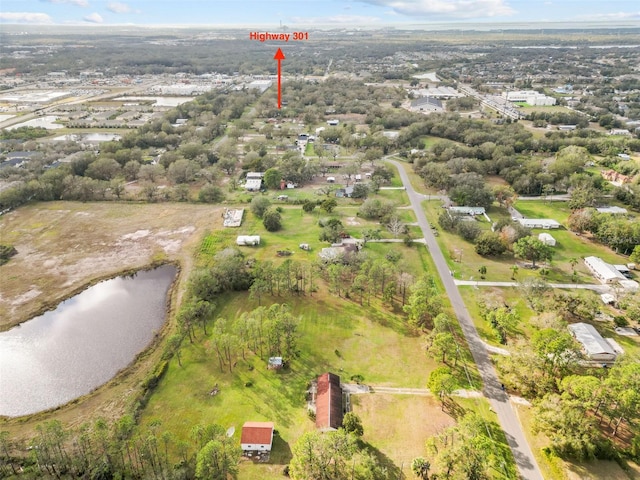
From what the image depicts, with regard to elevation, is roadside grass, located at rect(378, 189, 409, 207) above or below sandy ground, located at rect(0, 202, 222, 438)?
above

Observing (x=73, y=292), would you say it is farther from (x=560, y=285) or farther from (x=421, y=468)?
(x=560, y=285)

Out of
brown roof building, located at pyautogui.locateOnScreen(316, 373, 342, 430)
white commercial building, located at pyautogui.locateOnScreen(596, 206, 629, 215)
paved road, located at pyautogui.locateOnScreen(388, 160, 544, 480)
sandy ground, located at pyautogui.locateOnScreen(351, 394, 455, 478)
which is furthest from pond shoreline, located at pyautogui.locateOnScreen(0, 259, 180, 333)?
white commercial building, located at pyautogui.locateOnScreen(596, 206, 629, 215)

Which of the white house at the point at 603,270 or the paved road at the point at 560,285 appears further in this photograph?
the white house at the point at 603,270

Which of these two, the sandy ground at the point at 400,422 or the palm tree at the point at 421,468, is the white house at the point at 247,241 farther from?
the palm tree at the point at 421,468

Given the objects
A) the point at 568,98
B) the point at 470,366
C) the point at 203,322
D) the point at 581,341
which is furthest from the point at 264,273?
the point at 568,98

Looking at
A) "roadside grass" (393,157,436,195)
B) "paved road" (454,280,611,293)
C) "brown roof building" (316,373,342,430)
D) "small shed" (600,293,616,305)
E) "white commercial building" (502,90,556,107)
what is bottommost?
"brown roof building" (316,373,342,430)

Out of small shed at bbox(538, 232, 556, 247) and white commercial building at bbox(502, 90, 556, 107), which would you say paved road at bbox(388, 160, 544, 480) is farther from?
white commercial building at bbox(502, 90, 556, 107)

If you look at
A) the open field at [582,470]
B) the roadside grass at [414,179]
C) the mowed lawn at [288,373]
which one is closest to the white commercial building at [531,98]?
the roadside grass at [414,179]
